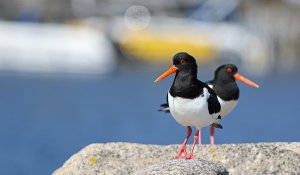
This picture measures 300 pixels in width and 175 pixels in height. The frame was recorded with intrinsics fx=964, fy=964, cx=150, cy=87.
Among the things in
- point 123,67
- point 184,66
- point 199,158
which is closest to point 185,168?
point 199,158

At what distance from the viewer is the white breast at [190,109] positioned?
9.76 meters

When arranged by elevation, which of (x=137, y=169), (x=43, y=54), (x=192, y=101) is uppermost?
(x=43, y=54)

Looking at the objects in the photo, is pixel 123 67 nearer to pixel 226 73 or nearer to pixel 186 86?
pixel 226 73

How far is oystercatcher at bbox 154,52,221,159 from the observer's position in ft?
32.1

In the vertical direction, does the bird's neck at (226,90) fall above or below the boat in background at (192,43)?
below

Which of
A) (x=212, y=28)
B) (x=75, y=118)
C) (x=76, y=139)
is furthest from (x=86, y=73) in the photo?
(x=76, y=139)

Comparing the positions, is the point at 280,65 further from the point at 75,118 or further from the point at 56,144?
the point at 56,144

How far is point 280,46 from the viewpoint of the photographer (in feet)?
244

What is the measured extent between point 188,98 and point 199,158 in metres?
0.82

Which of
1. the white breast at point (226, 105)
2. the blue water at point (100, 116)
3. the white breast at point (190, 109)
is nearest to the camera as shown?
the white breast at point (190, 109)

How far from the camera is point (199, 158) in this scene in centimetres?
1026

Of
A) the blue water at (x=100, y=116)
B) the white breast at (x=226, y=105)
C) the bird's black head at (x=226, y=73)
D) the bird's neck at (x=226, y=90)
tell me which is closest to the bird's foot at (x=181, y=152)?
the white breast at (x=226, y=105)

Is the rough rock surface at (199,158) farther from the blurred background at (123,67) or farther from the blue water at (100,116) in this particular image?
the blurred background at (123,67)

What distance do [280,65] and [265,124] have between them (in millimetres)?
37606
